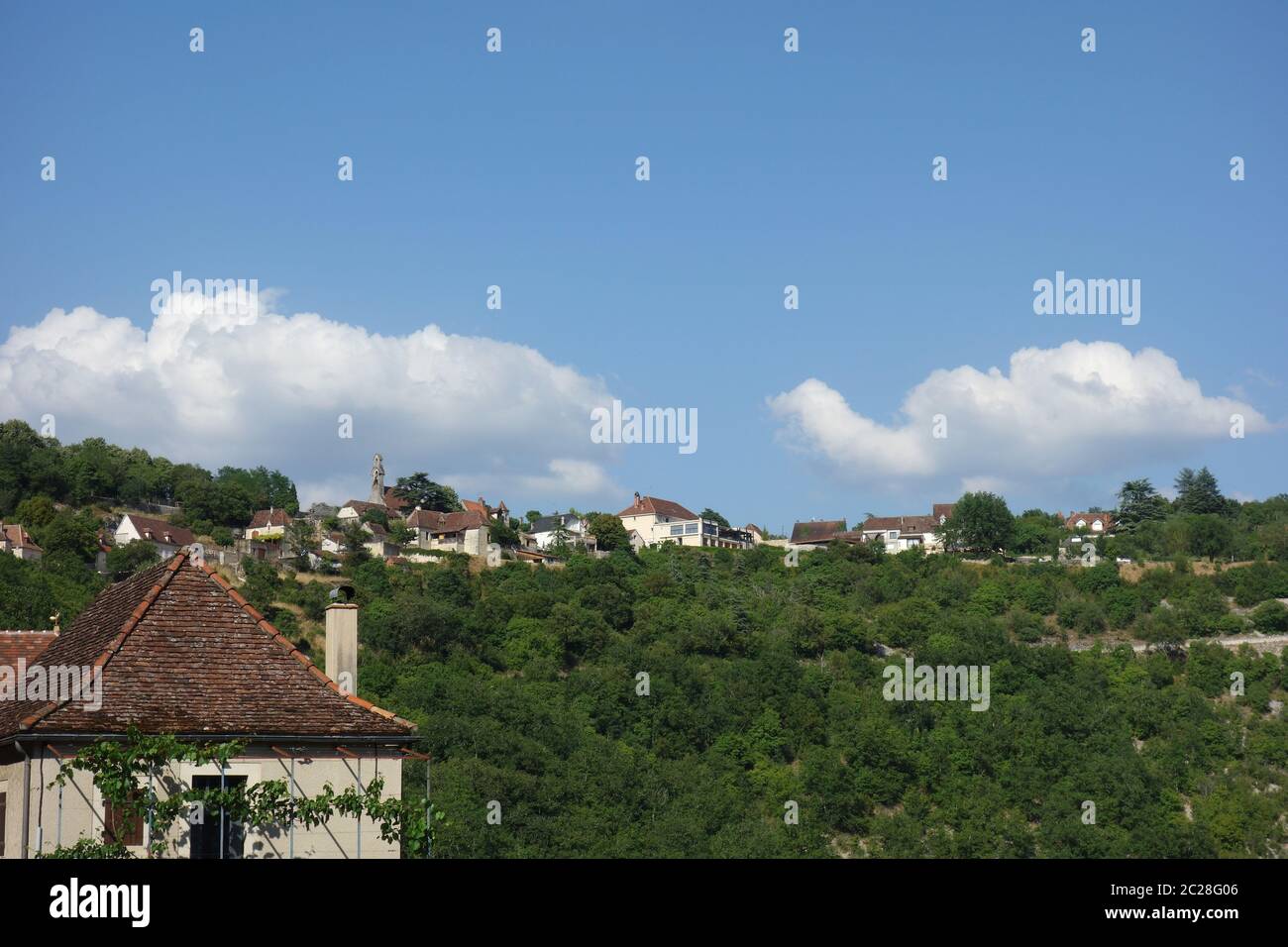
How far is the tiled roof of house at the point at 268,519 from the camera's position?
6033 inches

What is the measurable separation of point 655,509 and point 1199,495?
65.6m

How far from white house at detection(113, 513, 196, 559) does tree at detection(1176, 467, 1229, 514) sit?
11365 centimetres

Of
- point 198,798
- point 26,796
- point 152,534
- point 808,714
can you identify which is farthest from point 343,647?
point 152,534

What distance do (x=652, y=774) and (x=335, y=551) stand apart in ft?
198

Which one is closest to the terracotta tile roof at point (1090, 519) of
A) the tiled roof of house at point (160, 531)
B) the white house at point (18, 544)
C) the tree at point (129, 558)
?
the tiled roof of house at point (160, 531)

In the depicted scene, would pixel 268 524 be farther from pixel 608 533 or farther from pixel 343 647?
pixel 343 647


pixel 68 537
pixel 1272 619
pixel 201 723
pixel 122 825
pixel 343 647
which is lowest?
pixel 122 825

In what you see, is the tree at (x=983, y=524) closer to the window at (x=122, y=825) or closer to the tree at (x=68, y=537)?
the tree at (x=68, y=537)

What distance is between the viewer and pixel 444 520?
160 m

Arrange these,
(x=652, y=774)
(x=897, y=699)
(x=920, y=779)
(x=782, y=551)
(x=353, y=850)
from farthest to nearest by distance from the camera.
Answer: (x=782, y=551), (x=897, y=699), (x=920, y=779), (x=652, y=774), (x=353, y=850)

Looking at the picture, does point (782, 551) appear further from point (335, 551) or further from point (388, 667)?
point (388, 667)

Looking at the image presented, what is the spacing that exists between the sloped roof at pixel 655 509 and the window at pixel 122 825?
516 ft
